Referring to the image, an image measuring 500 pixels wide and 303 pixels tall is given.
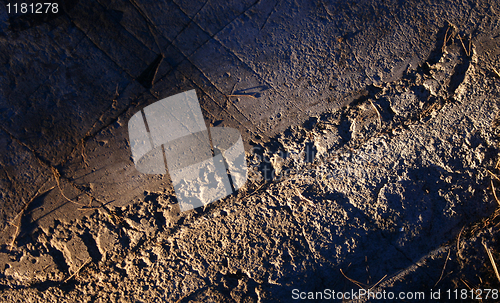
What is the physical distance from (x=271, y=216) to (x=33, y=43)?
2.75 m

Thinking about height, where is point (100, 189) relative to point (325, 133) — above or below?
below

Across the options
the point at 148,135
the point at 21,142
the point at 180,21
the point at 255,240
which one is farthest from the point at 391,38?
the point at 21,142

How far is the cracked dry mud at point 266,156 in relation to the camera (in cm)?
221

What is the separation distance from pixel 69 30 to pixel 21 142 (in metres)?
1.17

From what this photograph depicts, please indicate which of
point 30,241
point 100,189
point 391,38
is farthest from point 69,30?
point 391,38

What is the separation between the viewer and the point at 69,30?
2.22 m

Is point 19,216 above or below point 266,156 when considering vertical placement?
below

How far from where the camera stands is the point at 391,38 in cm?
232

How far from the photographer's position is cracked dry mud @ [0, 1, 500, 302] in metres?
2.21

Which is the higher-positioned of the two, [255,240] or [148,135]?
[148,135]

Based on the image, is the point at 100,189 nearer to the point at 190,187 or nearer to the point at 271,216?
the point at 190,187

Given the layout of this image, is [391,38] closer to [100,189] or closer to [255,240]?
[255,240]

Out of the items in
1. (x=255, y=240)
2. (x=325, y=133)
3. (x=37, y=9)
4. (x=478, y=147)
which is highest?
(x=37, y=9)

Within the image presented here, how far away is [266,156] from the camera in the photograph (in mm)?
2322
